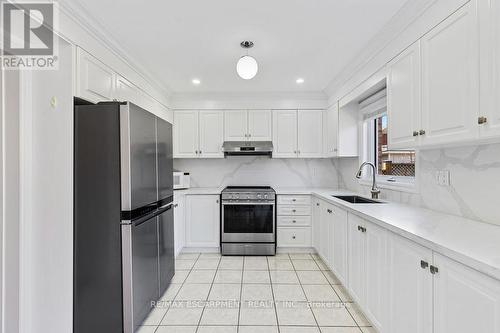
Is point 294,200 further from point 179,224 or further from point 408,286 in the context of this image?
point 408,286

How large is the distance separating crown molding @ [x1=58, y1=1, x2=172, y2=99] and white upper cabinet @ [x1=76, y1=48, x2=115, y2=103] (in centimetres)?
20

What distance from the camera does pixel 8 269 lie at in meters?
1.19

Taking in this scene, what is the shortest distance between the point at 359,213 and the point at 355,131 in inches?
72.1

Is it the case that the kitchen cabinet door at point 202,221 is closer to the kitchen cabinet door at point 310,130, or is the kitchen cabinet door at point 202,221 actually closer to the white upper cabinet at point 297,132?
the white upper cabinet at point 297,132

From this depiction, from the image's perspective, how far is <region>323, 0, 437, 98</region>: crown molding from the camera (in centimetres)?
170

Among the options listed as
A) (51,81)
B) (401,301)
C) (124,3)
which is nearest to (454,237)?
(401,301)

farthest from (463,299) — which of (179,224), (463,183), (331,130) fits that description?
→ (179,224)

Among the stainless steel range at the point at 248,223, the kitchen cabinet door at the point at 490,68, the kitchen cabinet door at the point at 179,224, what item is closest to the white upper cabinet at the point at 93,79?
the kitchen cabinet door at the point at 179,224

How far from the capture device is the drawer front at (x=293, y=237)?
3.53 meters

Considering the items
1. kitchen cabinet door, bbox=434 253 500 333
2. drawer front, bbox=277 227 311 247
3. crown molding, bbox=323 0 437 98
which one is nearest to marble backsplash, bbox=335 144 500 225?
kitchen cabinet door, bbox=434 253 500 333

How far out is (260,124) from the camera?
12.6 feet

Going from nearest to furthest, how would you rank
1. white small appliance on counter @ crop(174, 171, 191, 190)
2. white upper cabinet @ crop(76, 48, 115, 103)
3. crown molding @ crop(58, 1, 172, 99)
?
crown molding @ crop(58, 1, 172, 99) < white upper cabinet @ crop(76, 48, 115, 103) < white small appliance on counter @ crop(174, 171, 191, 190)

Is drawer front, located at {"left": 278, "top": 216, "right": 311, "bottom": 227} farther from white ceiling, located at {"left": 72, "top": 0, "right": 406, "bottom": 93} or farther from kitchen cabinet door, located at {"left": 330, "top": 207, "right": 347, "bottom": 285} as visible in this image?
white ceiling, located at {"left": 72, "top": 0, "right": 406, "bottom": 93}

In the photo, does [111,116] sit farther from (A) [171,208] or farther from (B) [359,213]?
(B) [359,213]
